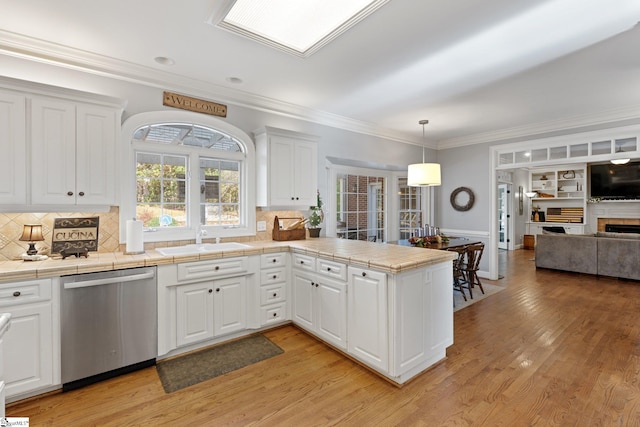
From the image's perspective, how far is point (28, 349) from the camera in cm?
210

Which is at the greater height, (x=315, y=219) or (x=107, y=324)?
(x=315, y=219)

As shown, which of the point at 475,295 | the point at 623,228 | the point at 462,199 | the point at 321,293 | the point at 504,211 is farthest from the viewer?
the point at 504,211

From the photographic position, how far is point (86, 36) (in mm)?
2439

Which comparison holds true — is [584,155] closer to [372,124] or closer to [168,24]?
[372,124]

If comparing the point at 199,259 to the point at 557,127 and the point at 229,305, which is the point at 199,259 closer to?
the point at 229,305

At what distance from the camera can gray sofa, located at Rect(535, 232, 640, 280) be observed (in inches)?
212

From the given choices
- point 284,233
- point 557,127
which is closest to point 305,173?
point 284,233

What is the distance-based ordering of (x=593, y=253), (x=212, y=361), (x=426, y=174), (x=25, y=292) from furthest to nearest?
(x=593, y=253) < (x=426, y=174) < (x=212, y=361) < (x=25, y=292)

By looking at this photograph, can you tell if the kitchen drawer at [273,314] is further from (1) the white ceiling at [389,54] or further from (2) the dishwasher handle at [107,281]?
(1) the white ceiling at [389,54]

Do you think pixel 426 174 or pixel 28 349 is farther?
pixel 426 174

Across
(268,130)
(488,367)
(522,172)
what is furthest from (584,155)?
(522,172)

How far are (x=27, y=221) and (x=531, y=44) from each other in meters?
4.42

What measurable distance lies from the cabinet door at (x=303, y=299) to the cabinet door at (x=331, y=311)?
0.33 ft

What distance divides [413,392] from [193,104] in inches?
133
